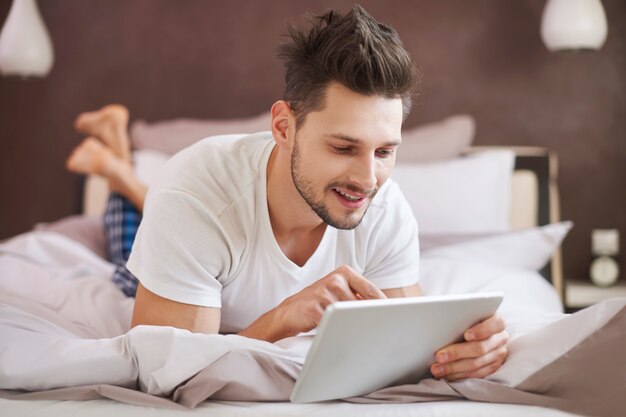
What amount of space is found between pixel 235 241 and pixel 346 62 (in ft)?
1.39

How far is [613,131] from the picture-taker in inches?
127

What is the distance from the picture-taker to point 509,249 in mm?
2551

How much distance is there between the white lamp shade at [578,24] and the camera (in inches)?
116

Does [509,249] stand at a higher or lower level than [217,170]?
lower

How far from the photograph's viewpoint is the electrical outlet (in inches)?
119

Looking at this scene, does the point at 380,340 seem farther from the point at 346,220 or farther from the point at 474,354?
the point at 346,220

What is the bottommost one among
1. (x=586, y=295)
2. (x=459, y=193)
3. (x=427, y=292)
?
(x=586, y=295)

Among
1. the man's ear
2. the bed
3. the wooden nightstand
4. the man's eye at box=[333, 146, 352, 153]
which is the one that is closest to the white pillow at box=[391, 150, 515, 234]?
the wooden nightstand

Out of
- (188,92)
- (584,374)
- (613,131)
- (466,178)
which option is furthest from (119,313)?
(613,131)

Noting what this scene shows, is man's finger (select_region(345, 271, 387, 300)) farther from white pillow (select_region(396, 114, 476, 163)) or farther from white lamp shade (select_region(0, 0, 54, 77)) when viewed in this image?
white lamp shade (select_region(0, 0, 54, 77))

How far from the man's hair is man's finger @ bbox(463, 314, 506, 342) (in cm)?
47

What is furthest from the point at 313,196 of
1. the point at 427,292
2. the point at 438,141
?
the point at 438,141

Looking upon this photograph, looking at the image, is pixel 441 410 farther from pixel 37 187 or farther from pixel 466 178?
pixel 37 187

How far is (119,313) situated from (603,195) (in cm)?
218
